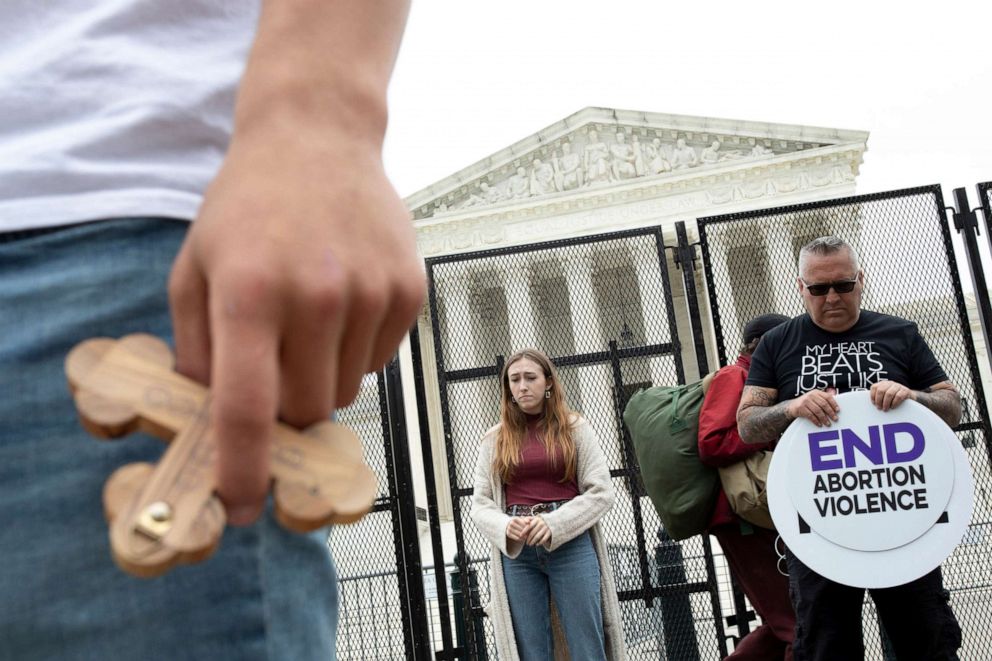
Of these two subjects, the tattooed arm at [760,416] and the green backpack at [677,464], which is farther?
the green backpack at [677,464]

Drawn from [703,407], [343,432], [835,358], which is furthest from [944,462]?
[343,432]

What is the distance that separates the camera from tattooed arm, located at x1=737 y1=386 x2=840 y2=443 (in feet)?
13.3

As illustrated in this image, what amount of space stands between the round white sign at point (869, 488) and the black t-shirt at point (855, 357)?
0.78 ft

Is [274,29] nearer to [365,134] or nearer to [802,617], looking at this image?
[365,134]

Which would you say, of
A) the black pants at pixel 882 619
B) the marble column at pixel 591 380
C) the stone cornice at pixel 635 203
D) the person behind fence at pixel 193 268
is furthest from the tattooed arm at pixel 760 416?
the stone cornice at pixel 635 203

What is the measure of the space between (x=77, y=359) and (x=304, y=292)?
16 cm

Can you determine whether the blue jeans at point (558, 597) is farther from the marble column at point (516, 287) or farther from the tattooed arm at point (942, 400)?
the marble column at point (516, 287)

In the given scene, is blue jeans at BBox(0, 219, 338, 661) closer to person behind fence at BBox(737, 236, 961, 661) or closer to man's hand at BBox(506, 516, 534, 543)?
person behind fence at BBox(737, 236, 961, 661)

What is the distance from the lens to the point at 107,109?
2.49 feet

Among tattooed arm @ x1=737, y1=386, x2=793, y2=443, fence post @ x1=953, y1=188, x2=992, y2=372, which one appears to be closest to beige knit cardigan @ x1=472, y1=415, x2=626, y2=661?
tattooed arm @ x1=737, y1=386, x2=793, y2=443

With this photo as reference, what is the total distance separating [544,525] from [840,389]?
62.5 inches

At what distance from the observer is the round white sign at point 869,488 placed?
3.94 m

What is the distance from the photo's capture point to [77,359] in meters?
0.58

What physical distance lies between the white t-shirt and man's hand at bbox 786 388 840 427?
365cm
